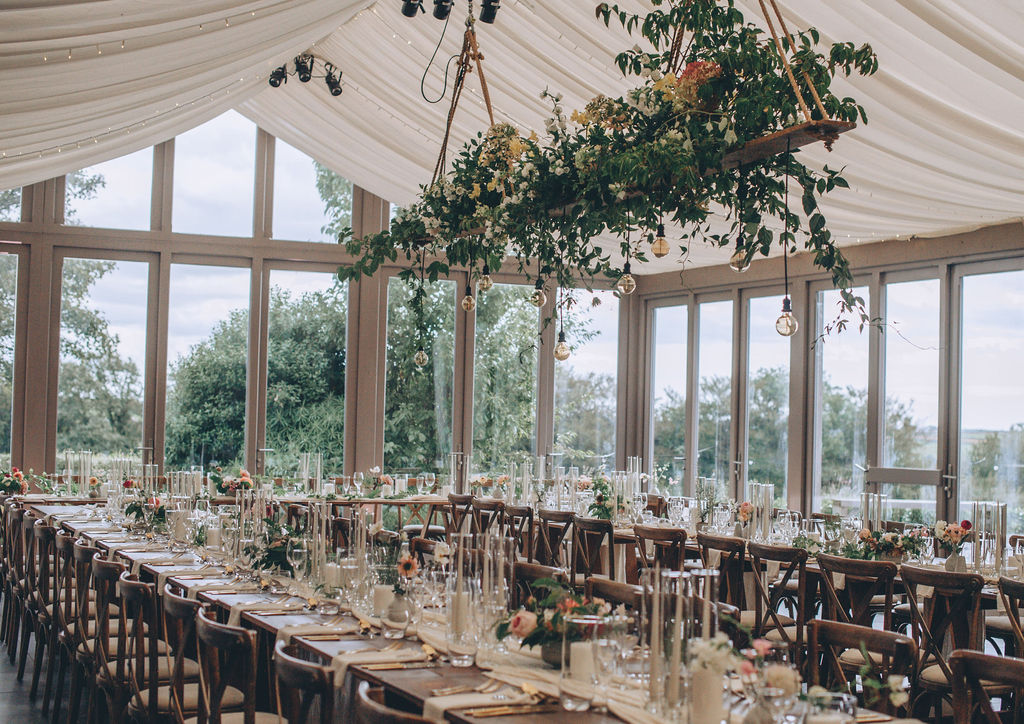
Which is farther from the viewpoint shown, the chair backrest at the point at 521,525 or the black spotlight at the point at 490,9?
the chair backrest at the point at 521,525

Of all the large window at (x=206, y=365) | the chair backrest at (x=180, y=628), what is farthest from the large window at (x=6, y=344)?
the chair backrest at (x=180, y=628)

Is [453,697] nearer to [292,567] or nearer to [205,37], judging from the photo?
[292,567]

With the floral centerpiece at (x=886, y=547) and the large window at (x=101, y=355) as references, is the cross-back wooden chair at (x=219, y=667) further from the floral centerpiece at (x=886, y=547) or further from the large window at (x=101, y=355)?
the large window at (x=101, y=355)

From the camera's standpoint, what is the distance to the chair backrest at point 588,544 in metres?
7.08

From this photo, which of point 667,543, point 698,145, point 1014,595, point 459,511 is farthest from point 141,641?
point 459,511

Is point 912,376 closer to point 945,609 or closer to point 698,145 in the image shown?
point 945,609

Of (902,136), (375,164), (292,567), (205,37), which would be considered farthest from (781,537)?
(375,164)

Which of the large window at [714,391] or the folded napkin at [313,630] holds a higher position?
the large window at [714,391]

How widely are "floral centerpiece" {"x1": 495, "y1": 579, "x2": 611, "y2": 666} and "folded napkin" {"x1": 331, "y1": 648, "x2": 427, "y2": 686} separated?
0.31m

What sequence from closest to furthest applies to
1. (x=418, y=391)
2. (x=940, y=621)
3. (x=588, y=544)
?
(x=940, y=621)
(x=588, y=544)
(x=418, y=391)

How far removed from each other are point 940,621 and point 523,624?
117 inches

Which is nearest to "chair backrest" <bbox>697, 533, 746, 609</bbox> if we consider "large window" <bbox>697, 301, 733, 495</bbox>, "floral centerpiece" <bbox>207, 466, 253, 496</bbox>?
"floral centerpiece" <bbox>207, 466, 253, 496</bbox>

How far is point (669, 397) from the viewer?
41.3 ft

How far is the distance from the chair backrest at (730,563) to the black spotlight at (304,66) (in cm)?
618
